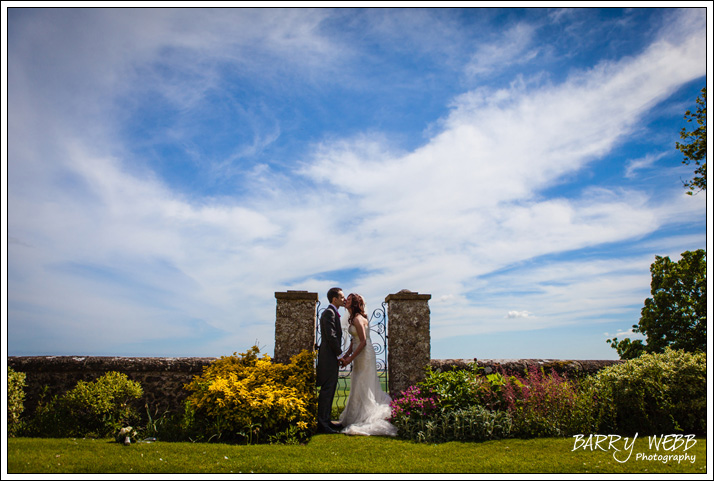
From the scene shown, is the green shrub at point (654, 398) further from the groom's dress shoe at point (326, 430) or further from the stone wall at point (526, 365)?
the groom's dress shoe at point (326, 430)

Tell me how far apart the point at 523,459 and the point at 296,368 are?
4287 mm

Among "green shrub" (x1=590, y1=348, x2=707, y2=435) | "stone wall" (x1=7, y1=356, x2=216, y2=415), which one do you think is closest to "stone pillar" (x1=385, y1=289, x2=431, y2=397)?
"green shrub" (x1=590, y1=348, x2=707, y2=435)

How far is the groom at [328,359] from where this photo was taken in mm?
8312

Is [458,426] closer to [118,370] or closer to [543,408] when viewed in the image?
[543,408]

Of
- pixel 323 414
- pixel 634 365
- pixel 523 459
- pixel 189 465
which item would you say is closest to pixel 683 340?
pixel 634 365

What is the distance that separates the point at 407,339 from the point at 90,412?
242 inches

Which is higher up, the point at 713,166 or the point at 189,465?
the point at 713,166

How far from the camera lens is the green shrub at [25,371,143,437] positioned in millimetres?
7828

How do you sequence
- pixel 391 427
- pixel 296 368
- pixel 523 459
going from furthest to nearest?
pixel 296 368, pixel 391 427, pixel 523 459

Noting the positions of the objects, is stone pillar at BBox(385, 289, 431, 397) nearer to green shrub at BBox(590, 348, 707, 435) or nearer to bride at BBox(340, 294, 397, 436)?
bride at BBox(340, 294, 397, 436)

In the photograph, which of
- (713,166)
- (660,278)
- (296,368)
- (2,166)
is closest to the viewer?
(2,166)

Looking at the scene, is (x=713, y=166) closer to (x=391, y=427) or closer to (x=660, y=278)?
(x=391, y=427)

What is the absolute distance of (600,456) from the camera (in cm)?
635

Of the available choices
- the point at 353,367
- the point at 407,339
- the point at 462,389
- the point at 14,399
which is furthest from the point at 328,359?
the point at 14,399
